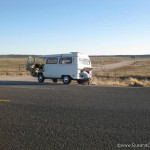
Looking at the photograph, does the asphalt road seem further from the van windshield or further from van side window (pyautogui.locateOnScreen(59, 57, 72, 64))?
the van windshield

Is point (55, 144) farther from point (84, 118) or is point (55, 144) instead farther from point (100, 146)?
point (84, 118)

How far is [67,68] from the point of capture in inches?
998

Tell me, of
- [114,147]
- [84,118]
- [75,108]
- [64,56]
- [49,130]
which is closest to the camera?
[114,147]

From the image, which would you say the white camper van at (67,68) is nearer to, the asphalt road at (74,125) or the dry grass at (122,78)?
the dry grass at (122,78)

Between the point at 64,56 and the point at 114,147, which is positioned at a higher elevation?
the point at 64,56

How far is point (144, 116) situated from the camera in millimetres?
10000

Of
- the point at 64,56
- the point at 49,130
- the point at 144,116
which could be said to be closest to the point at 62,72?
the point at 64,56

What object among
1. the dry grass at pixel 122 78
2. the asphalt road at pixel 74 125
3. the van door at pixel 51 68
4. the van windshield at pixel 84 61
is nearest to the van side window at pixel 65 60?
the van door at pixel 51 68

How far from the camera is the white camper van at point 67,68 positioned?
82.2 ft

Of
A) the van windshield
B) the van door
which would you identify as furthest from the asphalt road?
the van door

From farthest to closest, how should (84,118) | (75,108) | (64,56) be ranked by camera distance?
1. (64,56)
2. (75,108)
3. (84,118)

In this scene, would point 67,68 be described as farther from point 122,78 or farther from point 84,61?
point 122,78

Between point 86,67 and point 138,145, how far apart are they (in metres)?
19.2

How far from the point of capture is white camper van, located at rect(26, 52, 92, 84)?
2505cm
